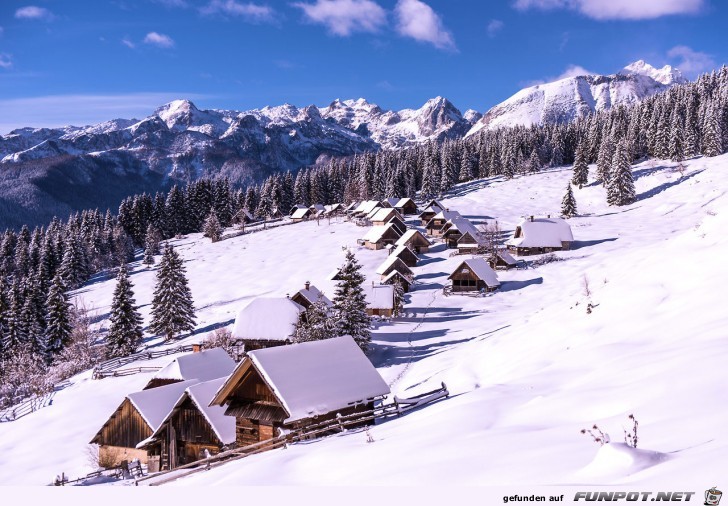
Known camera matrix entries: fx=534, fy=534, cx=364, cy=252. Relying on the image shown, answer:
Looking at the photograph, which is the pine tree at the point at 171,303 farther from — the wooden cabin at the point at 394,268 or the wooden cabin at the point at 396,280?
the wooden cabin at the point at 394,268

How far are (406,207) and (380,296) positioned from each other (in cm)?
5630

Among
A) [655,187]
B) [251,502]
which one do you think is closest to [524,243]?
[655,187]

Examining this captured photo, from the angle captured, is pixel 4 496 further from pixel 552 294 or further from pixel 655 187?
pixel 655 187

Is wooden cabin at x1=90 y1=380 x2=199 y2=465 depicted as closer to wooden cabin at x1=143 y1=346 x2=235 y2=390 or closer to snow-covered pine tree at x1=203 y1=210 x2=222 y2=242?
wooden cabin at x1=143 y1=346 x2=235 y2=390

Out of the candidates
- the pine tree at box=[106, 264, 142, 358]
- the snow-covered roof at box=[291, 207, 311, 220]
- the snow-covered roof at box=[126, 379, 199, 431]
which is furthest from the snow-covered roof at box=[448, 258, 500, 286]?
the snow-covered roof at box=[291, 207, 311, 220]

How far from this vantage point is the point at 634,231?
72188 mm

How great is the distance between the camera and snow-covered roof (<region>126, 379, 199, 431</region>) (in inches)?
1038

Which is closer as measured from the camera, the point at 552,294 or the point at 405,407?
the point at 405,407

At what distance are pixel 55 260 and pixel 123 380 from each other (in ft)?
206

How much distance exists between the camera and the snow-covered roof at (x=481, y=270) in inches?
2210

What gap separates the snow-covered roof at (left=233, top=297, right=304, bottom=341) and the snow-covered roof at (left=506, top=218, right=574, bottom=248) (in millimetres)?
38775

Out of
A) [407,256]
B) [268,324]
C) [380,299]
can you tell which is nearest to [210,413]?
[268,324]

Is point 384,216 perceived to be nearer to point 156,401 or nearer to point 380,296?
point 380,296

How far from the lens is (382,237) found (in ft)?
259
